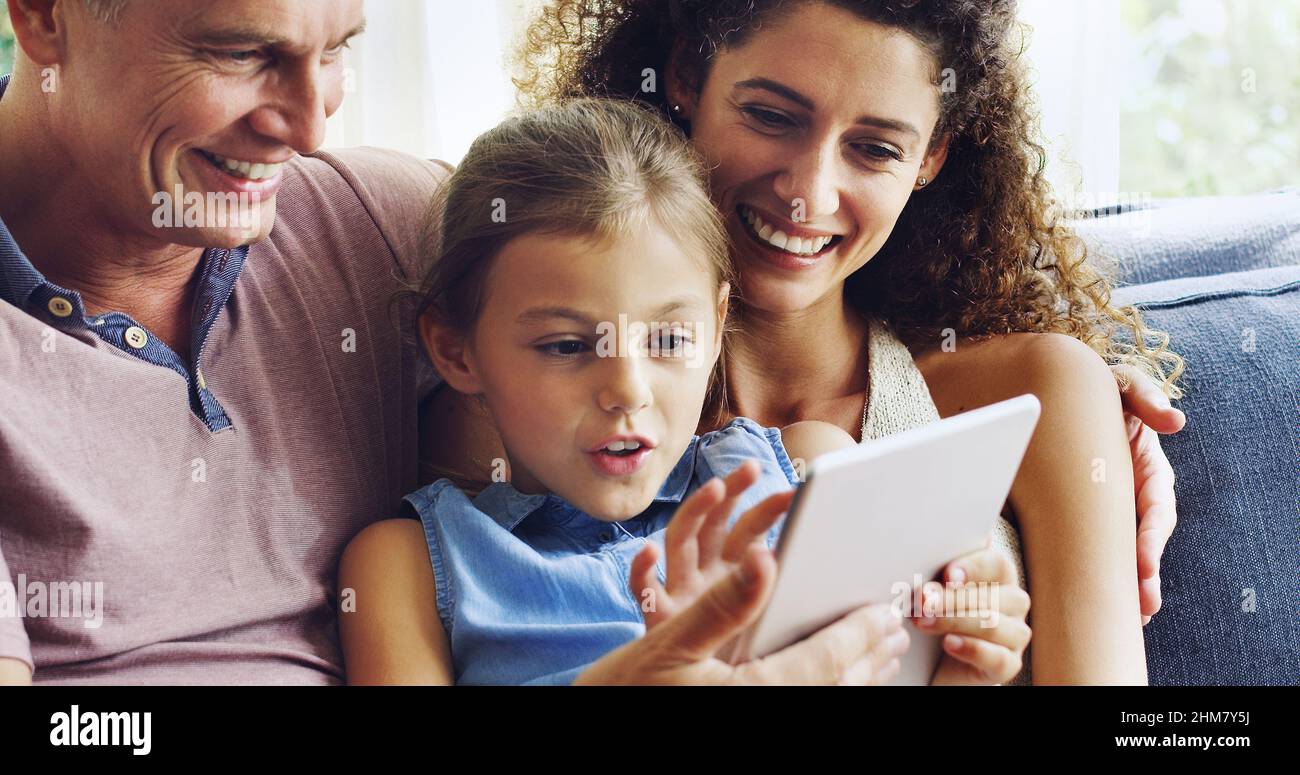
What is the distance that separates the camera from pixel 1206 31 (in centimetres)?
366

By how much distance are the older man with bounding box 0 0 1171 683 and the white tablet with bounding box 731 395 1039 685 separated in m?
0.04

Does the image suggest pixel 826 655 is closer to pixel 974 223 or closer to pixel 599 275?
pixel 599 275

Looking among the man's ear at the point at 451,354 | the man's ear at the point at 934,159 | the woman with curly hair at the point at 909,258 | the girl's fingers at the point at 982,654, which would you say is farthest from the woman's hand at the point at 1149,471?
the man's ear at the point at 451,354

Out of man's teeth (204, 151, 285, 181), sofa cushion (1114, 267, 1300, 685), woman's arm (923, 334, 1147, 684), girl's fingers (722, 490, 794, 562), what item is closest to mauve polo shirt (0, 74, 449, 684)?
man's teeth (204, 151, 285, 181)

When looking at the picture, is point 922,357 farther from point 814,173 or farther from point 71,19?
point 71,19

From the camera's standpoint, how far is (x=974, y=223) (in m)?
1.72

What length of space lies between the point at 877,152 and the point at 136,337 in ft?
2.88

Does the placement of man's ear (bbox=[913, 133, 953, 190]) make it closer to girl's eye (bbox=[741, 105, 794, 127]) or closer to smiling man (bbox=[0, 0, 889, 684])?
girl's eye (bbox=[741, 105, 794, 127])

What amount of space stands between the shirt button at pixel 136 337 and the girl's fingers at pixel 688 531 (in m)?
0.59

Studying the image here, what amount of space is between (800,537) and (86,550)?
687 mm

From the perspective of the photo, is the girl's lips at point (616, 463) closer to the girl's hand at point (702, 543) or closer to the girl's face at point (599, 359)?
the girl's face at point (599, 359)

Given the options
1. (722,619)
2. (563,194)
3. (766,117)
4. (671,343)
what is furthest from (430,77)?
(722,619)

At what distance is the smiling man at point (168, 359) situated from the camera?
3.74ft

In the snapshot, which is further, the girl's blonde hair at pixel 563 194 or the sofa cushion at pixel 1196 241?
the sofa cushion at pixel 1196 241
